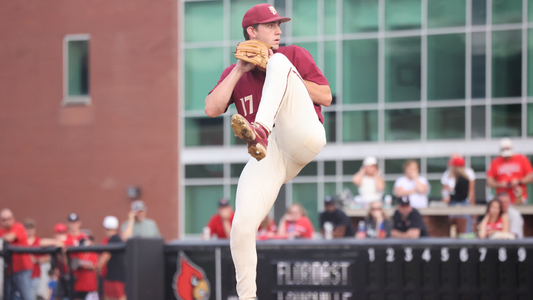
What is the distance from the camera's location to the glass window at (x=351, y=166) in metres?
18.8

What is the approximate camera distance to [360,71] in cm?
1903

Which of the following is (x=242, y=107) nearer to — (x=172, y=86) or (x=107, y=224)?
(x=107, y=224)

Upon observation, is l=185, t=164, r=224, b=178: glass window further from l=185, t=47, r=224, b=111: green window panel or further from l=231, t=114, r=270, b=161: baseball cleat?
l=231, t=114, r=270, b=161: baseball cleat

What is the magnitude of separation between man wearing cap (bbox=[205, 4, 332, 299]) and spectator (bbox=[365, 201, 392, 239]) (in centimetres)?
609

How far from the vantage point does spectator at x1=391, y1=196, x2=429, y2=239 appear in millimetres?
A: 8977

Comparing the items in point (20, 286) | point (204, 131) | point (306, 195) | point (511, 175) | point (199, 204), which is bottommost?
point (199, 204)

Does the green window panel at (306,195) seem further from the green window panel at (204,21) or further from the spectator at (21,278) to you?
the spectator at (21,278)

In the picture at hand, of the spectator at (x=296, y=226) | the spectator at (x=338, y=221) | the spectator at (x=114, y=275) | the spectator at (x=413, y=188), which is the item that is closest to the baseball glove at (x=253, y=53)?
the spectator at (x=114, y=275)

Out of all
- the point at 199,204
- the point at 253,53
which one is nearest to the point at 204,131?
the point at 199,204

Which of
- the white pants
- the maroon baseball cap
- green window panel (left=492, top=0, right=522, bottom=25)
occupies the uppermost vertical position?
green window panel (left=492, top=0, right=522, bottom=25)

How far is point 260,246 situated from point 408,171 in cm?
512

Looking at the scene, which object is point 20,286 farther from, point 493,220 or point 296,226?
point 493,220

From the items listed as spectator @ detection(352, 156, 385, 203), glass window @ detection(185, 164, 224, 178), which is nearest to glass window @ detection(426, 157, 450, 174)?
glass window @ detection(185, 164, 224, 178)

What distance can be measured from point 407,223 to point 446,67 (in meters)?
10.2
